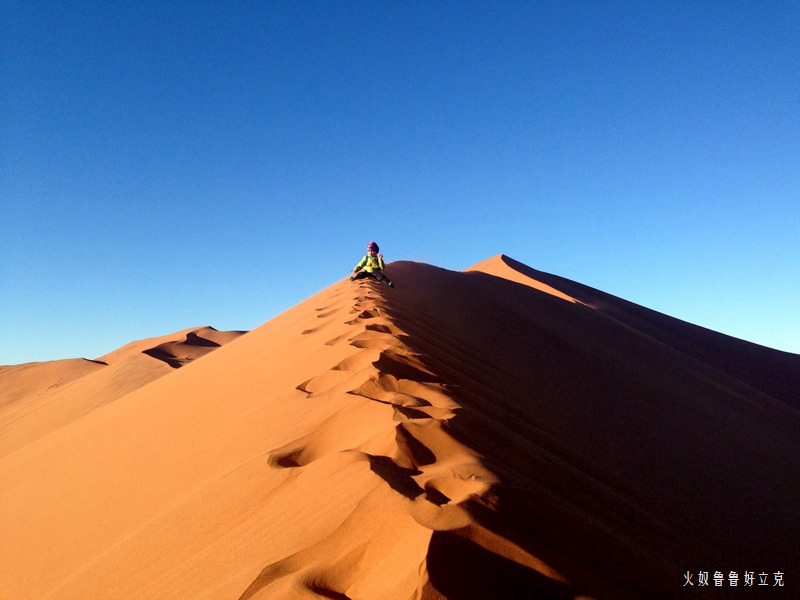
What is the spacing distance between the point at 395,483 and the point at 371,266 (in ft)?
30.7

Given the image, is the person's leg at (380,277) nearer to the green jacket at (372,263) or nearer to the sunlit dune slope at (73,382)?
the green jacket at (372,263)

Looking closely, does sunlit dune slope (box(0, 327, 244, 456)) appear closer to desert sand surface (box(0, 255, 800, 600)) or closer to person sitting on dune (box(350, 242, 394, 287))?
person sitting on dune (box(350, 242, 394, 287))

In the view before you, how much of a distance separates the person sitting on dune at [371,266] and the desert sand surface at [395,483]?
265 centimetres

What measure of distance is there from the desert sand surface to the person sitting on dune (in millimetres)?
2651

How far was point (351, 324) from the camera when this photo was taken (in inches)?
252

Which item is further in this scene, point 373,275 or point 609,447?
point 373,275

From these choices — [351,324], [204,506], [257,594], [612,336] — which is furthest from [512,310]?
[257,594]

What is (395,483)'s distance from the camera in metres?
2.26

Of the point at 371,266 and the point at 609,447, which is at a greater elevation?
the point at 371,266

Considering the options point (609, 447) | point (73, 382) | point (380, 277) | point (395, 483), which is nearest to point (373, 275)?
point (380, 277)

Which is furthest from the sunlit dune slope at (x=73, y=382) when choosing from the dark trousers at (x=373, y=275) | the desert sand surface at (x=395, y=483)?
the desert sand surface at (x=395, y=483)

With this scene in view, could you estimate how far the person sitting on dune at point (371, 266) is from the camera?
36.9 feet

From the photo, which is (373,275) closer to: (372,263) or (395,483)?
(372,263)

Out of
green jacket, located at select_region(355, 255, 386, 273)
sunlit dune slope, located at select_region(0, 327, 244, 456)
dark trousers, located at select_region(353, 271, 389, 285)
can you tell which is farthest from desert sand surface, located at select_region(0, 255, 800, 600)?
sunlit dune slope, located at select_region(0, 327, 244, 456)
